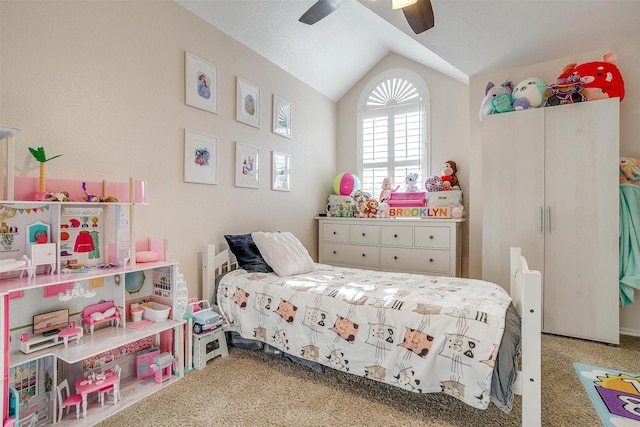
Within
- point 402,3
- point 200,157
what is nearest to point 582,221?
point 402,3

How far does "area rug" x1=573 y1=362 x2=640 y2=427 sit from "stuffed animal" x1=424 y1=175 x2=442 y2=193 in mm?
2046

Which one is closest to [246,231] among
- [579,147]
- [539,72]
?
[579,147]

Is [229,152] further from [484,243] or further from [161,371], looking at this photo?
[484,243]

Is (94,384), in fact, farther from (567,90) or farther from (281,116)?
(567,90)

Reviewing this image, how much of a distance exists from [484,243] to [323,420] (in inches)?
87.4

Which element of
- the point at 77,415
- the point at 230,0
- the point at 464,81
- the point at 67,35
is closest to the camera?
the point at 77,415

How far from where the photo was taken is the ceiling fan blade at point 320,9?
2090 mm

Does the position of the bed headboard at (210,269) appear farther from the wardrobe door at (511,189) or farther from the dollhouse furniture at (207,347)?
the wardrobe door at (511,189)

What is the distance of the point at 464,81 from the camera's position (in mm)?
3746

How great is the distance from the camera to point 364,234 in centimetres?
384

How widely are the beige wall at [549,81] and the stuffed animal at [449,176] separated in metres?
0.23

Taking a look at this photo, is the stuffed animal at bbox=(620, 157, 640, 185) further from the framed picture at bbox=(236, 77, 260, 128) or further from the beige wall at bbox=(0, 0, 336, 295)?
the framed picture at bbox=(236, 77, 260, 128)

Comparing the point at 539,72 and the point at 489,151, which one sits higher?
the point at 539,72

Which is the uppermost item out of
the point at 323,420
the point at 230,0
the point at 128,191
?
the point at 230,0
